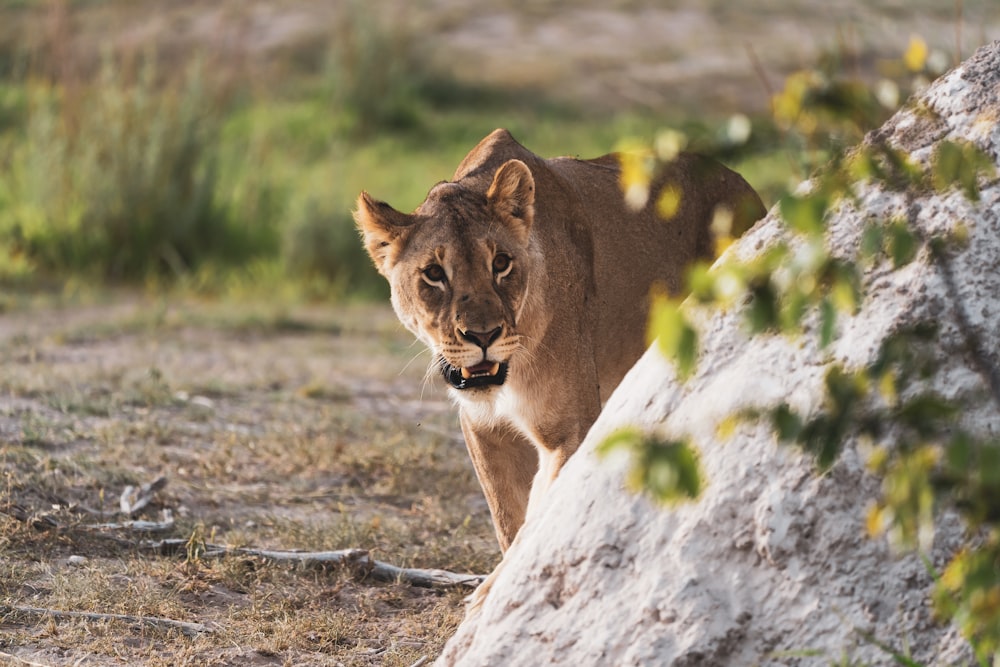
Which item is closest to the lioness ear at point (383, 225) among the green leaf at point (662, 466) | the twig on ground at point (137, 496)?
the twig on ground at point (137, 496)

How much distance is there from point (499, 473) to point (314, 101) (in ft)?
39.8

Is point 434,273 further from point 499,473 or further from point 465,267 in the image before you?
point 499,473

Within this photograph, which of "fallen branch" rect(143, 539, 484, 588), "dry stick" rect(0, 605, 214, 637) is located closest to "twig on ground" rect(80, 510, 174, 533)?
"fallen branch" rect(143, 539, 484, 588)

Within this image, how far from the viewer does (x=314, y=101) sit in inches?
632

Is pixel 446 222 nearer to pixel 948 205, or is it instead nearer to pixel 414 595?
pixel 414 595

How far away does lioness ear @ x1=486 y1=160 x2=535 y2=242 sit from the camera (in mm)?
4156

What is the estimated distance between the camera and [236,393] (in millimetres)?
6855

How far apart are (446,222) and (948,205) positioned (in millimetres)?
1579

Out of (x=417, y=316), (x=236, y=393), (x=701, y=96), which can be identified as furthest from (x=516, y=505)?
(x=701, y=96)

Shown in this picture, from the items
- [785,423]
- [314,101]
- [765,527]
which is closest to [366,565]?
[765,527]

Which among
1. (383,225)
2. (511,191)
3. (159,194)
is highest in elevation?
(511,191)

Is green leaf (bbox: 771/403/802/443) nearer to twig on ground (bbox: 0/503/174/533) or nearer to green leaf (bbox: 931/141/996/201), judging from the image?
green leaf (bbox: 931/141/996/201)

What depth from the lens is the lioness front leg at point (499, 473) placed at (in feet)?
14.3

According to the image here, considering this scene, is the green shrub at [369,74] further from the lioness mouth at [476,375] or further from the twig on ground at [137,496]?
the lioness mouth at [476,375]
